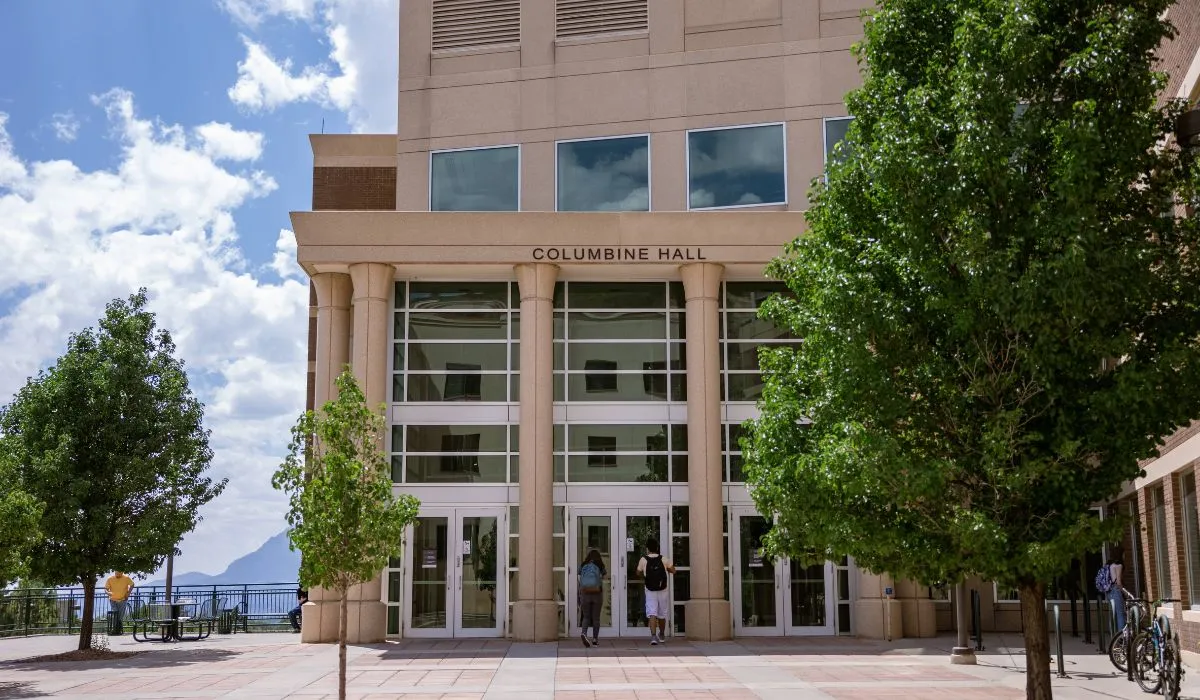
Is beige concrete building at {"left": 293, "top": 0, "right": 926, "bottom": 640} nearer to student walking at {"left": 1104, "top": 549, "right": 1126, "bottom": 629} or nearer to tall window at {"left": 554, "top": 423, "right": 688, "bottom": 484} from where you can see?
tall window at {"left": 554, "top": 423, "right": 688, "bottom": 484}

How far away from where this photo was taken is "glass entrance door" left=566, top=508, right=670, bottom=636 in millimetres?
24047

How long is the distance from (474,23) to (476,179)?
3.90 meters

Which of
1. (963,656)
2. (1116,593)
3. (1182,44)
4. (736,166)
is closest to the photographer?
(1182,44)

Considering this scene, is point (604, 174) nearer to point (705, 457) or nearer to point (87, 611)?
point (705, 457)

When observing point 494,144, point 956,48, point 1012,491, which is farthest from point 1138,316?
point 494,144

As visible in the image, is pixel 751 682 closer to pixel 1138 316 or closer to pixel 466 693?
pixel 466 693

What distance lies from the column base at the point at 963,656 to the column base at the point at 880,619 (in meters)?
4.56

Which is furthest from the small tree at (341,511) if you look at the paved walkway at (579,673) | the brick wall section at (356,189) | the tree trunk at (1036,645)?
the brick wall section at (356,189)

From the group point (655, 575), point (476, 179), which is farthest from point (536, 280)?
point (655, 575)

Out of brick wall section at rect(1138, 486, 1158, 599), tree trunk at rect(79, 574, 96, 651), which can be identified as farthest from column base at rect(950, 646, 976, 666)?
tree trunk at rect(79, 574, 96, 651)

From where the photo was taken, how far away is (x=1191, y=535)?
61.4 feet


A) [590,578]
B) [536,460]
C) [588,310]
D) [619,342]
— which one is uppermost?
[588,310]

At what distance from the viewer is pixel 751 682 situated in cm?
1633

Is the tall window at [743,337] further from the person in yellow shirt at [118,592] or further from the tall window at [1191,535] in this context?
the person in yellow shirt at [118,592]
